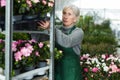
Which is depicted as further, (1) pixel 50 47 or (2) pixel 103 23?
(2) pixel 103 23

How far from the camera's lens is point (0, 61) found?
2.53 metres

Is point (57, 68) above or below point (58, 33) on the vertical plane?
below

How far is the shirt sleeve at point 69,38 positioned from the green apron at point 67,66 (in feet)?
0.20

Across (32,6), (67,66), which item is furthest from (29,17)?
(67,66)

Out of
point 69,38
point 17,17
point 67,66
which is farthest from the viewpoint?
point 67,66

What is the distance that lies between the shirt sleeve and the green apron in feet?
0.20

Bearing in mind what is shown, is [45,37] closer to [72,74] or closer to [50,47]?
[50,47]

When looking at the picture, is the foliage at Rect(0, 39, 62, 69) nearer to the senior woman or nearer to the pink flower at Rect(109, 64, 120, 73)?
the senior woman

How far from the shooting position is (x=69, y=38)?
3.19 metres

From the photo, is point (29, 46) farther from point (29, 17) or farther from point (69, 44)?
point (69, 44)

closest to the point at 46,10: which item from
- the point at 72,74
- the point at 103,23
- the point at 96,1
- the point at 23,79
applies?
the point at 23,79

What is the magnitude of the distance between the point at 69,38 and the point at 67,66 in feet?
1.00

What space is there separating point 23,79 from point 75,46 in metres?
0.77

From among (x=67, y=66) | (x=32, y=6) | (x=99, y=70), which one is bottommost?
(x=99, y=70)
